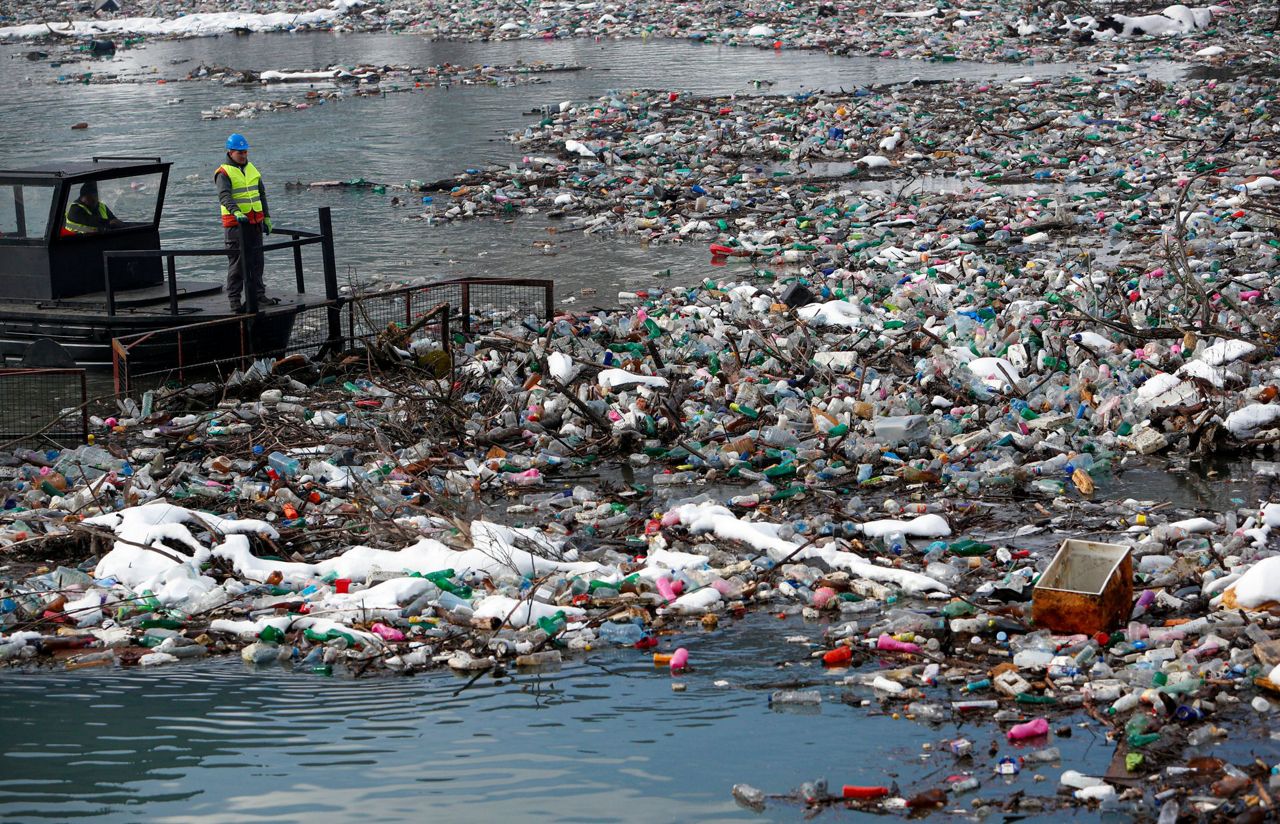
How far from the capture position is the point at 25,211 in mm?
11039

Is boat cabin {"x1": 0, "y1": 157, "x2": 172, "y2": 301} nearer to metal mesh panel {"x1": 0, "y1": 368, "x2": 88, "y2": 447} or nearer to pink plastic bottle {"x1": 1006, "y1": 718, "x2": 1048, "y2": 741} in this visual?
metal mesh panel {"x1": 0, "y1": 368, "x2": 88, "y2": 447}

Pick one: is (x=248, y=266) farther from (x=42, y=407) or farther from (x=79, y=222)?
(x=42, y=407)

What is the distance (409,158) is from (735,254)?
8.54 meters

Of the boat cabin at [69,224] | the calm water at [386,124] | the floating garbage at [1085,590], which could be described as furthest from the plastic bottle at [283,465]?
the calm water at [386,124]

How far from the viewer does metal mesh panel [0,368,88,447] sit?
9195 mm

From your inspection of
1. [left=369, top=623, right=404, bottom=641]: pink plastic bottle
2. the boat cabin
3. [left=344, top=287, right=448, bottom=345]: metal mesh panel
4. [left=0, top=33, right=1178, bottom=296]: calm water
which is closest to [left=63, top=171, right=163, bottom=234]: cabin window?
the boat cabin

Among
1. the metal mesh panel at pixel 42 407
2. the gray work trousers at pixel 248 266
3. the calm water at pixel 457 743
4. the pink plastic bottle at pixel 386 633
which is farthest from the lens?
the gray work trousers at pixel 248 266

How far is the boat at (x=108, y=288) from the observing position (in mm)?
10289

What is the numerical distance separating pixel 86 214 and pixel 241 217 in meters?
1.56

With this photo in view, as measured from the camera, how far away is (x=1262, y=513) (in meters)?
6.82

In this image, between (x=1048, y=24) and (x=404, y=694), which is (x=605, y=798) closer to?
(x=404, y=694)

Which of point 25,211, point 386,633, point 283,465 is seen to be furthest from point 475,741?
point 25,211

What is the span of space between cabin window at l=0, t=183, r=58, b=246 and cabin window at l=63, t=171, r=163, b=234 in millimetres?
359

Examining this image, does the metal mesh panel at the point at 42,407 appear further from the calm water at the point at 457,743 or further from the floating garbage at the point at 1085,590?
the floating garbage at the point at 1085,590
